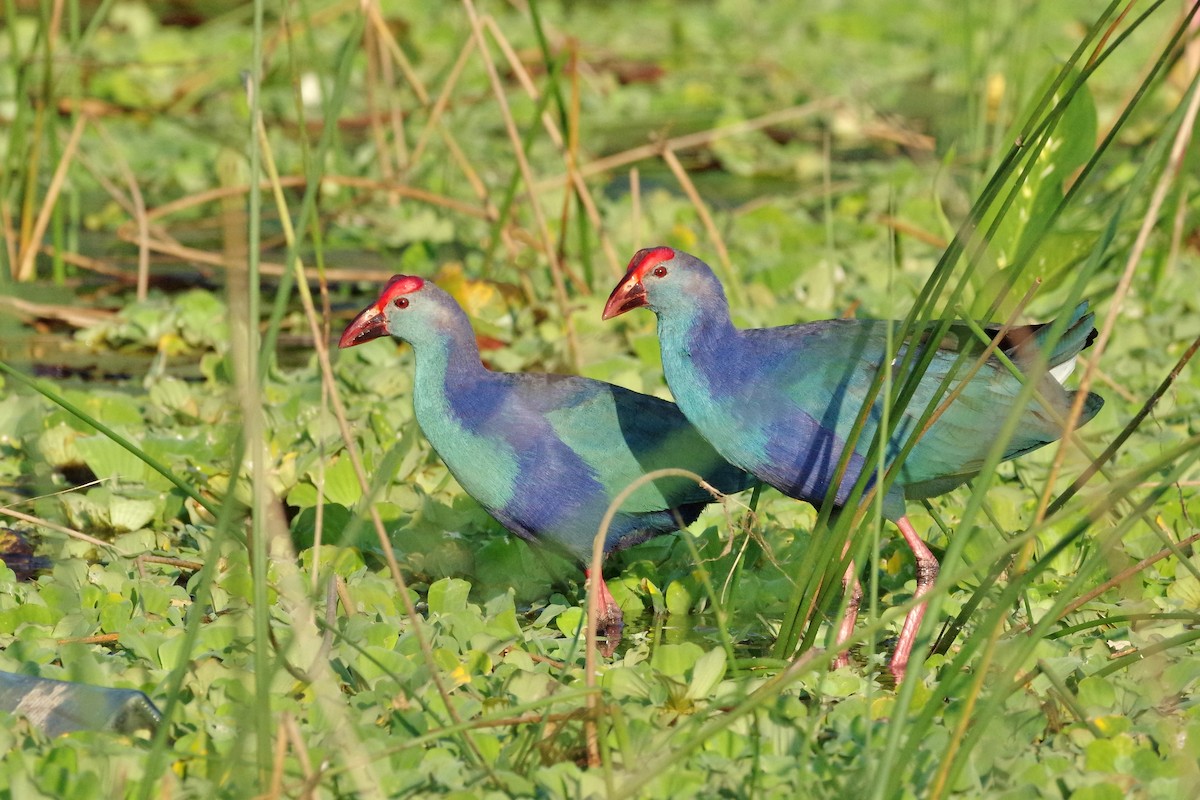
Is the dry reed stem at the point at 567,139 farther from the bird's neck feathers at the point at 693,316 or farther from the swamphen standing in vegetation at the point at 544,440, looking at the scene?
the bird's neck feathers at the point at 693,316

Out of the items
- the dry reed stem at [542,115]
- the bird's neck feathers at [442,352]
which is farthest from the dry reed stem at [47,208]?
the bird's neck feathers at [442,352]

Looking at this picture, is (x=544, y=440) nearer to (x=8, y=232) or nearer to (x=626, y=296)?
(x=626, y=296)

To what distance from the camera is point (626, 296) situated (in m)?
2.72

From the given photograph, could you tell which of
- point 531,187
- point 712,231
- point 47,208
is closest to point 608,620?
point 531,187

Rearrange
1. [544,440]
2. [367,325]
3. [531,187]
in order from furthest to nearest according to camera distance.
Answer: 1. [531,187]
2. [367,325]
3. [544,440]

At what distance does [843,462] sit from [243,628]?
1025mm

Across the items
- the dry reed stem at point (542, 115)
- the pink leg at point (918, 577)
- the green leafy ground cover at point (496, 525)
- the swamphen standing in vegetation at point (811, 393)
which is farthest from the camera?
the dry reed stem at point (542, 115)

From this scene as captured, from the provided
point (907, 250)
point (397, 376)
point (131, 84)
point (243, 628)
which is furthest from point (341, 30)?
point (243, 628)

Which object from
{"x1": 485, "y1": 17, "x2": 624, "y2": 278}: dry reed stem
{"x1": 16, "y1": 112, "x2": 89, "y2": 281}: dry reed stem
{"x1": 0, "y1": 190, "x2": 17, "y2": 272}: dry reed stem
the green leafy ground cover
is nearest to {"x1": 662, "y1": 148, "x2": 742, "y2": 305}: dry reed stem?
the green leafy ground cover

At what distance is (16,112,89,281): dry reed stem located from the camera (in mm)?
4395

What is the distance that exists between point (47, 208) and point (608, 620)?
7.93ft

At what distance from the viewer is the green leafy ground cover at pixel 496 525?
2.02 m

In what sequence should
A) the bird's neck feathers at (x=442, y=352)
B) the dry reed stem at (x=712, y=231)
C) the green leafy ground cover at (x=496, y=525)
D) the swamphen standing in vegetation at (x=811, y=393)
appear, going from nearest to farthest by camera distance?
1. the green leafy ground cover at (x=496, y=525)
2. the swamphen standing in vegetation at (x=811, y=393)
3. the bird's neck feathers at (x=442, y=352)
4. the dry reed stem at (x=712, y=231)

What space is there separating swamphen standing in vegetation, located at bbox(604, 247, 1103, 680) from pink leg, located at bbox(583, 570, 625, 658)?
430 mm
